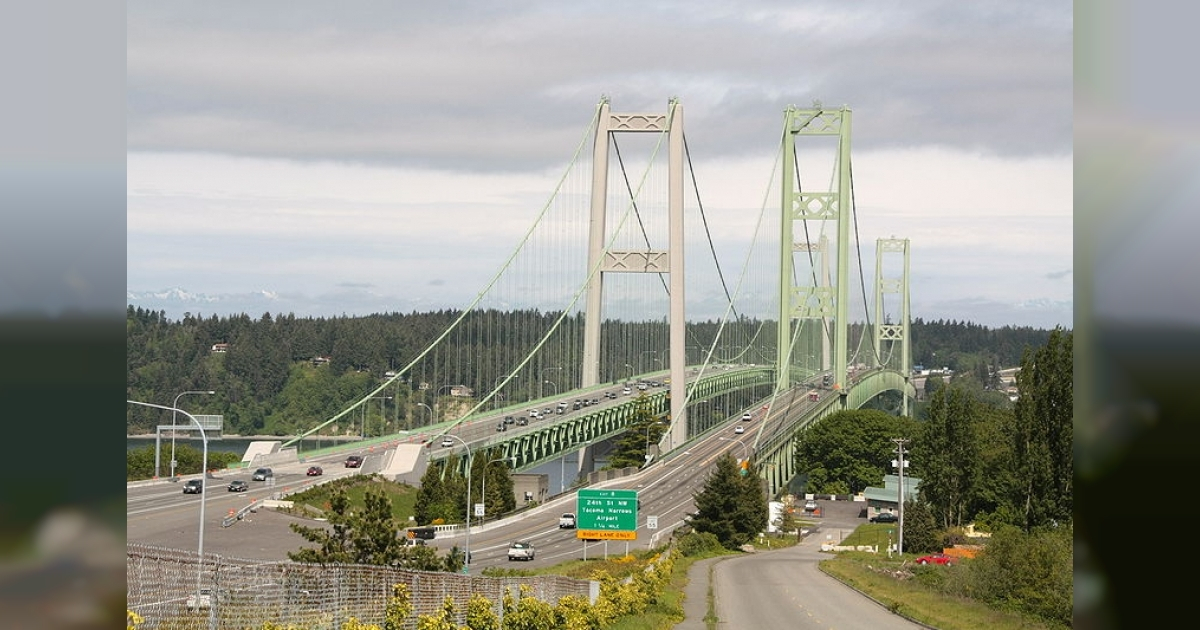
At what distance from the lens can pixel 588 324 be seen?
489ft

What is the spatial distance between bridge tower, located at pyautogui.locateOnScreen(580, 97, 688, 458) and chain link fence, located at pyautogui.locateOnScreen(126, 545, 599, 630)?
113933 millimetres

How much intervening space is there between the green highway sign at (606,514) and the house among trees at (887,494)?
66658 mm

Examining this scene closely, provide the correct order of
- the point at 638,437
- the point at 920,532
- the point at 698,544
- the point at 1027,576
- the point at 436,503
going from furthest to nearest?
1. the point at 638,437
2. the point at 436,503
3. the point at 698,544
4. the point at 920,532
5. the point at 1027,576

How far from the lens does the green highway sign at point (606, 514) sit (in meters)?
67.9

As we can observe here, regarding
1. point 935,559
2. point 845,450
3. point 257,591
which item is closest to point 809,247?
point 845,450

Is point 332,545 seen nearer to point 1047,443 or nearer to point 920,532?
point 1047,443

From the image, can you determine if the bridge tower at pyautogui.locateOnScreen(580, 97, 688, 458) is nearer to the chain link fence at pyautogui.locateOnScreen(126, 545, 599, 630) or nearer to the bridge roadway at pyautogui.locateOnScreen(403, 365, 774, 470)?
the bridge roadway at pyautogui.locateOnScreen(403, 365, 774, 470)

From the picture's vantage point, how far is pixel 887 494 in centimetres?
13975

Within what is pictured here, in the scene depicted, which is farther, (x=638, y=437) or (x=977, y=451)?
→ (x=638, y=437)

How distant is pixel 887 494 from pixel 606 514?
77557 millimetres
